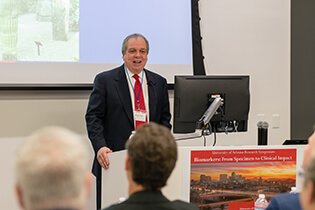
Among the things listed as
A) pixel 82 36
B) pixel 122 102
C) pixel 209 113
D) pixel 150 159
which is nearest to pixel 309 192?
pixel 150 159

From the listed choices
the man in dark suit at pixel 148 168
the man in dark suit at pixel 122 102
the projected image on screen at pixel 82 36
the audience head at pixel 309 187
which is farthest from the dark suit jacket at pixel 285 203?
the projected image on screen at pixel 82 36

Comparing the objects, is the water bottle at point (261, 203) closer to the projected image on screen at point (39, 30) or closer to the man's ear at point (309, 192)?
the man's ear at point (309, 192)

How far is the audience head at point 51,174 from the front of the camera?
92 cm

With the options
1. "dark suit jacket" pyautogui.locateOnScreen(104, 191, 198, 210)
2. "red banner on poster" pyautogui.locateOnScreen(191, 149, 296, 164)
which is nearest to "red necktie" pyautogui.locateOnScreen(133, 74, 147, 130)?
"red banner on poster" pyautogui.locateOnScreen(191, 149, 296, 164)

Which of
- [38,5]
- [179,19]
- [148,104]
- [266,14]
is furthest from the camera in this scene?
[266,14]

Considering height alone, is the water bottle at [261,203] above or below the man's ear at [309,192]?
below

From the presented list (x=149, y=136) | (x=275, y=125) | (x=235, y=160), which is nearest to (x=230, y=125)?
(x=235, y=160)

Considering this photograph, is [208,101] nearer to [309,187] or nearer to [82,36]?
[82,36]

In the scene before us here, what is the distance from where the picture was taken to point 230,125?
9.80 ft

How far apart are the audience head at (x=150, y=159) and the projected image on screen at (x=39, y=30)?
257 centimetres

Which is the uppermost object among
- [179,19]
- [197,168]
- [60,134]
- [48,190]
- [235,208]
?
[179,19]

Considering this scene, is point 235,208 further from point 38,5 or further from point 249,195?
point 38,5

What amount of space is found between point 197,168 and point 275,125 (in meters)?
2.77

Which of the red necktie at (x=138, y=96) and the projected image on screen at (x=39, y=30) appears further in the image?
the projected image on screen at (x=39, y=30)
